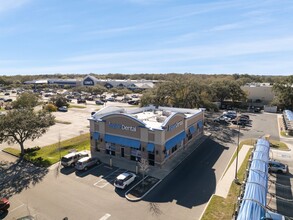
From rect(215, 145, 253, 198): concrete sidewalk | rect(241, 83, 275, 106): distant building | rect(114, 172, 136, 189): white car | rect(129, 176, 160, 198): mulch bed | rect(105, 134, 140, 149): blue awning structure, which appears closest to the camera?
rect(129, 176, 160, 198): mulch bed

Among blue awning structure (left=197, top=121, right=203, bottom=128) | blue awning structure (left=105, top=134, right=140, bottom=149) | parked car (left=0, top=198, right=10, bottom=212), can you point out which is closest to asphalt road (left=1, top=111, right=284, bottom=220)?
parked car (left=0, top=198, right=10, bottom=212)

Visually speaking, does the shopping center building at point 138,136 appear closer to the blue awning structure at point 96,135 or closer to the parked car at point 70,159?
the blue awning structure at point 96,135

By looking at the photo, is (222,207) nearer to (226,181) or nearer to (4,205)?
(226,181)

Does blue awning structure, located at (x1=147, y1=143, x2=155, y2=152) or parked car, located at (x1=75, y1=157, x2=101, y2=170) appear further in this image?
blue awning structure, located at (x1=147, y1=143, x2=155, y2=152)

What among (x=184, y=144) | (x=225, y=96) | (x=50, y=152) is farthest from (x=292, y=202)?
(x=225, y=96)

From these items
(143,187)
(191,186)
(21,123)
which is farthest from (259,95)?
(21,123)

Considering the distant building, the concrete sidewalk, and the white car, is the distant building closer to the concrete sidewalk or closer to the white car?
the concrete sidewalk

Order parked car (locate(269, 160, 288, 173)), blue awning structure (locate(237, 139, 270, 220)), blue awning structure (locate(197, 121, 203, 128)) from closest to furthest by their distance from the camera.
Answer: blue awning structure (locate(237, 139, 270, 220))
parked car (locate(269, 160, 288, 173))
blue awning structure (locate(197, 121, 203, 128))
